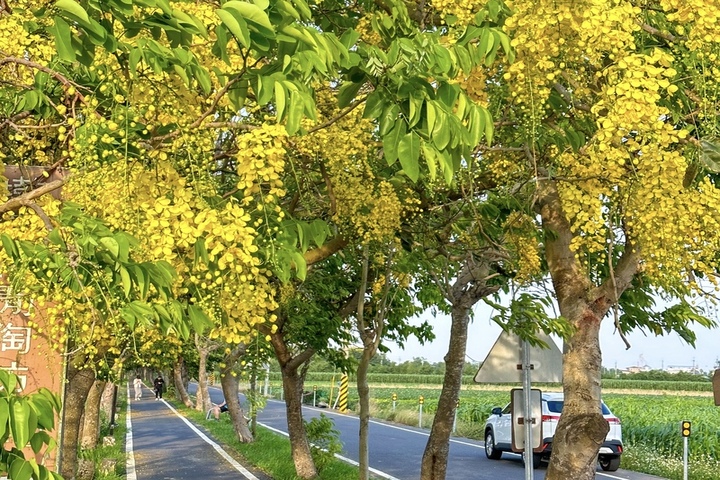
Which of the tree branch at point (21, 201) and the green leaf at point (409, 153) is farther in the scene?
the tree branch at point (21, 201)

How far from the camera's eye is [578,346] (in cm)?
655

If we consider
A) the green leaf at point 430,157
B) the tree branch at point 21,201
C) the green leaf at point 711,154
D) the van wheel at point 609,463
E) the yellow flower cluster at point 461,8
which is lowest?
the van wheel at point 609,463

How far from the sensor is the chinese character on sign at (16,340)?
15.8 ft

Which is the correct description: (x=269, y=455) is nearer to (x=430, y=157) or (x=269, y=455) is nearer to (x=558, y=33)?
(x=558, y=33)

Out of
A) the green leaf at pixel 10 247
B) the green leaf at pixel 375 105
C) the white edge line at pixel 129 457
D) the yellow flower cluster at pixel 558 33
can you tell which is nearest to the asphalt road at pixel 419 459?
the white edge line at pixel 129 457

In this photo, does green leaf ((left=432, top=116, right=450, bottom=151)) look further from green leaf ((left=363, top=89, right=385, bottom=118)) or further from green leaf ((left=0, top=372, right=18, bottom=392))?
green leaf ((left=0, top=372, right=18, bottom=392))

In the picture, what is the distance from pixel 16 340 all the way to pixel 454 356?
6832mm

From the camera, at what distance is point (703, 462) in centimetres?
1811

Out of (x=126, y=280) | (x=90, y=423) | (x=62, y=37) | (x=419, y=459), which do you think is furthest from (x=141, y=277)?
(x=419, y=459)

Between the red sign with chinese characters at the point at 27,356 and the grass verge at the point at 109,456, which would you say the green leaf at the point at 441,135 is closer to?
the red sign with chinese characters at the point at 27,356

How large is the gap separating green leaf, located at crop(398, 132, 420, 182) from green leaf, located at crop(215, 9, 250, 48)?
0.68 m

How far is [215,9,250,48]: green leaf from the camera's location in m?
2.13

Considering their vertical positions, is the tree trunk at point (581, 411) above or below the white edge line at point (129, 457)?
above

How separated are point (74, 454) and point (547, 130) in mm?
6988
